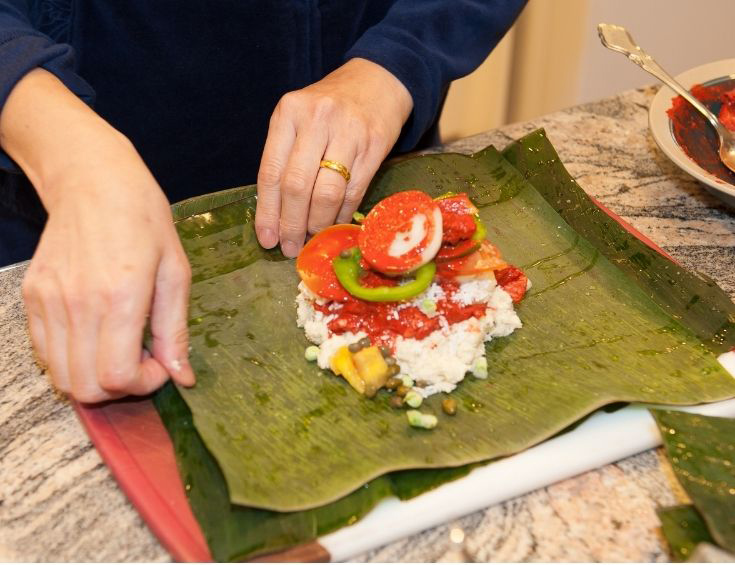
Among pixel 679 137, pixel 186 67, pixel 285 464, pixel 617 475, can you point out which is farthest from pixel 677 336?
pixel 186 67

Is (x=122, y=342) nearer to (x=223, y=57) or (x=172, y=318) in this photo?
(x=172, y=318)

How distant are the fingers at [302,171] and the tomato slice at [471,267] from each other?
1.15 feet

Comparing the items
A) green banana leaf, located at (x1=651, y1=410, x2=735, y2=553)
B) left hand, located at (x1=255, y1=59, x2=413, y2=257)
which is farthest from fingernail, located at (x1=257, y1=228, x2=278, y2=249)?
green banana leaf, located at (x1=651, y1=410, x2=735, y2=553)

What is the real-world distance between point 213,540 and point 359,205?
0.98 metres

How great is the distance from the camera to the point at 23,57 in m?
1.60

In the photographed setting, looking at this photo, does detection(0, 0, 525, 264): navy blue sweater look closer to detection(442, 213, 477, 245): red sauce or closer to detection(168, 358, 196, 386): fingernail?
detection(442, 213, 477, 245): red sauce

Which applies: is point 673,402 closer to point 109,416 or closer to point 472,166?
point 472,166

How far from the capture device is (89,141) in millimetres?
1443

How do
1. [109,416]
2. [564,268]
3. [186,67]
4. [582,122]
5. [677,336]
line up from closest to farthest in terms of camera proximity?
[109,416]
[677,336]
[564,268]
[186,67]
[582,122]

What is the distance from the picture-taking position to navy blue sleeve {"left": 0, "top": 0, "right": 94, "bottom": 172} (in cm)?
158

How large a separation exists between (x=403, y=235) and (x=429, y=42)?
717 mm

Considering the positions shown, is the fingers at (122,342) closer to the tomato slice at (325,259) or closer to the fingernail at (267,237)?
the tomato slice at (325,259)

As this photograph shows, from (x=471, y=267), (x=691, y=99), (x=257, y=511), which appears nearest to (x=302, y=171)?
(x=471, y=267)

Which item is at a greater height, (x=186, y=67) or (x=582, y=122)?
(x=186, y=67)
